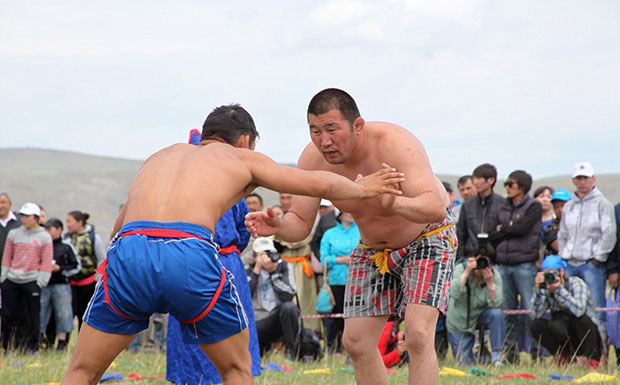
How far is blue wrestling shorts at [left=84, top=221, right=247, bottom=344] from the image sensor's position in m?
3.93

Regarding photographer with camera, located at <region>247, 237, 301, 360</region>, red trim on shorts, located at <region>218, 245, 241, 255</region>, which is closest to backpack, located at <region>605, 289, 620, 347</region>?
photographer with camera, located at <region>247, 237, 301, 360</region>

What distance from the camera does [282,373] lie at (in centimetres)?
782

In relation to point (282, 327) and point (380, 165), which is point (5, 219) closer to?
point (282, 327)

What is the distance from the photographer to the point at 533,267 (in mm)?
8953

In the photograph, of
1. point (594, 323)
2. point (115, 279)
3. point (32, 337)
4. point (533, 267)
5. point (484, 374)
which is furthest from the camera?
point (32, 337)

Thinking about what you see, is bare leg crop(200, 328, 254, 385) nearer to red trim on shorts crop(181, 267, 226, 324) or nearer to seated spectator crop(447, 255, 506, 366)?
red trim on shorts crop(181, 267, 226, 324)

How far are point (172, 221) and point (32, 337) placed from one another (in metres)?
7.39

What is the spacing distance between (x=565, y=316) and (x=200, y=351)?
390cm

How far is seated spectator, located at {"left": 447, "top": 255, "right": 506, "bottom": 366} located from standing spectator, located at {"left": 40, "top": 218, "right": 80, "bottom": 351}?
15.9ft

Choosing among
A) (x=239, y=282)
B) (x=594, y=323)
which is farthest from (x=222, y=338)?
(x=594, y=323)

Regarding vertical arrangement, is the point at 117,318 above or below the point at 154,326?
above

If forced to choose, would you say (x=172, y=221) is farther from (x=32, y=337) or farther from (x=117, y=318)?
(x=32, y=337)

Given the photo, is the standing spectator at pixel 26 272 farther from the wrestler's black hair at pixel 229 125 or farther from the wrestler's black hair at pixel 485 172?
the wrestler's black hair at pixel 229 125

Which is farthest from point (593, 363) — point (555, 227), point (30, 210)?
point (30, 210)
